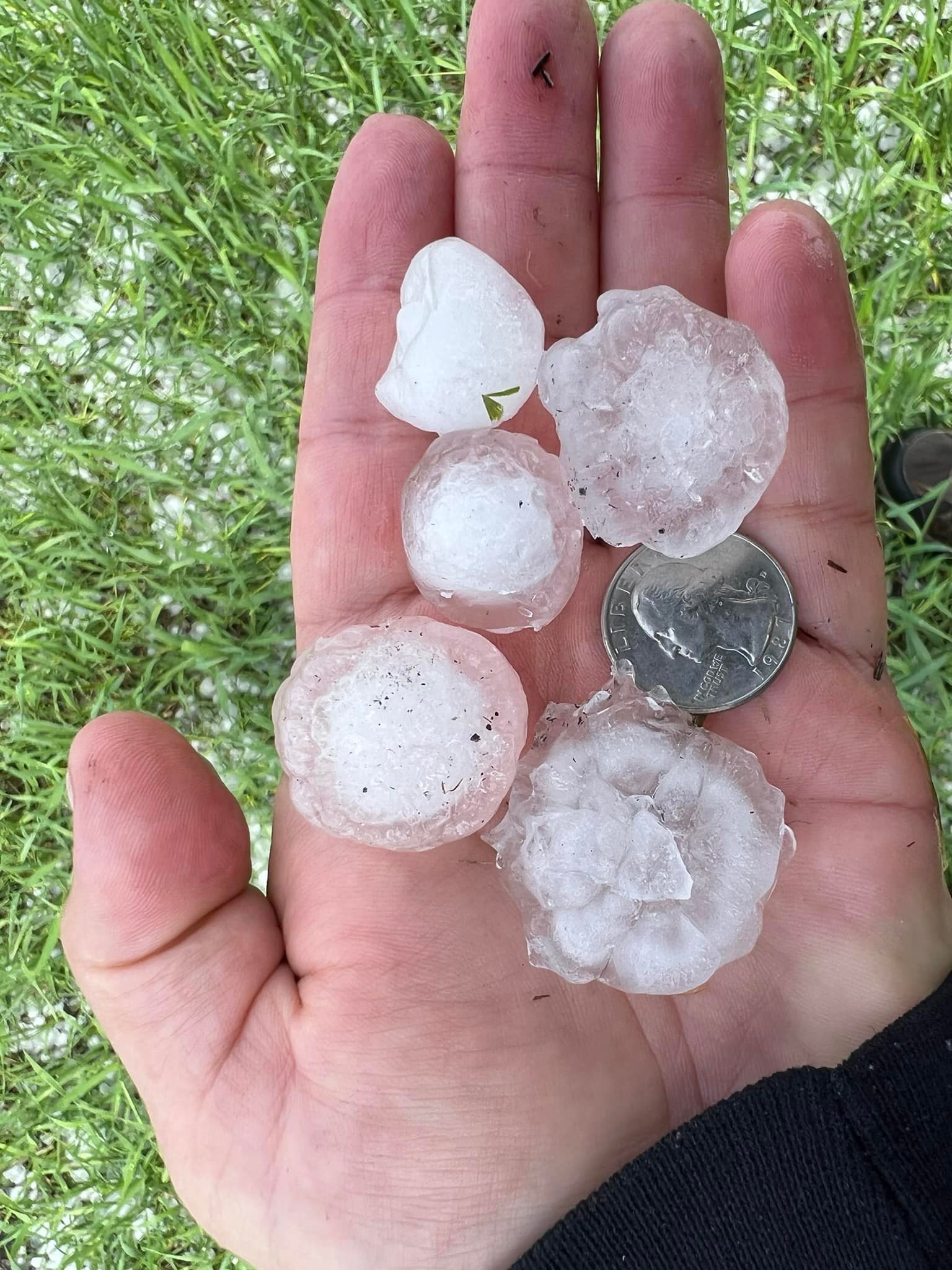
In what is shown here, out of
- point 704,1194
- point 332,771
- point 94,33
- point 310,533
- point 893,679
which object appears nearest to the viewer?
point 704,1194

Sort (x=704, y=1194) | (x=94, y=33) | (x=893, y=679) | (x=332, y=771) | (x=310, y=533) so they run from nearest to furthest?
(x=704, y=1194) → (x=332, y=771) → (x=310, y=533) → (x=893, y=679) → (x=94, y=33)

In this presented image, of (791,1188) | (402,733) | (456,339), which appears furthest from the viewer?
(456,339)

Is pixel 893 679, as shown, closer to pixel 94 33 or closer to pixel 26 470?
pixel 26 470

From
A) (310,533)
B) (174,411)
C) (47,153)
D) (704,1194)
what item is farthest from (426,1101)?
(47,153)

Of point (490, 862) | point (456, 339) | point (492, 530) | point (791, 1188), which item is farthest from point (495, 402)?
point (791, 1188)

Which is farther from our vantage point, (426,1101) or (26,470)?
(26,470)

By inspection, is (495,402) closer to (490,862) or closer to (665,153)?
(665,153)

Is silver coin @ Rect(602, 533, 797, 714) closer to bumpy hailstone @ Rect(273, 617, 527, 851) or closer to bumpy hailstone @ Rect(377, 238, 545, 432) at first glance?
bumpy hailstone @ Rect(273, 617, 527, 851)
